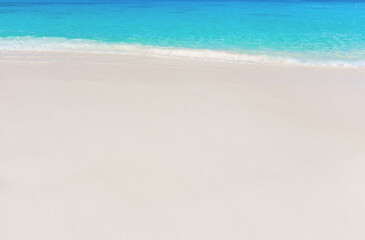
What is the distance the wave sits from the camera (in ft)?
29.6

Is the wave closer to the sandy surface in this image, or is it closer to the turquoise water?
the turquoise water

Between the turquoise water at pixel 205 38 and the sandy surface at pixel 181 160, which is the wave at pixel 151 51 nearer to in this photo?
the turquoise water at pixel 205 38

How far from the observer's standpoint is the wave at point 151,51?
9.02m

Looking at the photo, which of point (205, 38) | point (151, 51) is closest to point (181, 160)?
point (151, 51)

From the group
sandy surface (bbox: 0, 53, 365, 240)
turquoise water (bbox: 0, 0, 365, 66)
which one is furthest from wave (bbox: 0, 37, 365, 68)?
sandy surface (bbox: 0, 53, 365, 240)

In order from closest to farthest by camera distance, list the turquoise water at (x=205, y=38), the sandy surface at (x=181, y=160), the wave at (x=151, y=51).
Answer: the sandy surface at (x=181, y=160), the wave at (x=151, y=51), the turquoise water at (x=205, y=38)

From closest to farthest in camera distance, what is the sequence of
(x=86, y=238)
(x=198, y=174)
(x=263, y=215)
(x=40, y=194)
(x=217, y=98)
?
(x=86, y=238) < (x=263, y=215) < (x=40, y=194) < (x=198, y=174) < (x=217, y=98)

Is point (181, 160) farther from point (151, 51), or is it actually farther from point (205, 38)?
point (205, 38)

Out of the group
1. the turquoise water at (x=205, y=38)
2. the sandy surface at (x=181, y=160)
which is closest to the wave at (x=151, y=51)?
the turquoise water at (x=205, y=38)

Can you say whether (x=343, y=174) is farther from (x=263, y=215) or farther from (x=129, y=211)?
(x=129, y=211)

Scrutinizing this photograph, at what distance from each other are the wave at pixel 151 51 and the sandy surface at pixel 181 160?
8.11 ft

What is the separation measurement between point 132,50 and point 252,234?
9205 millimetres

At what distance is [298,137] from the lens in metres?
4.42

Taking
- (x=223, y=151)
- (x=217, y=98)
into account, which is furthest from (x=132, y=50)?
(x=223, y=151)
